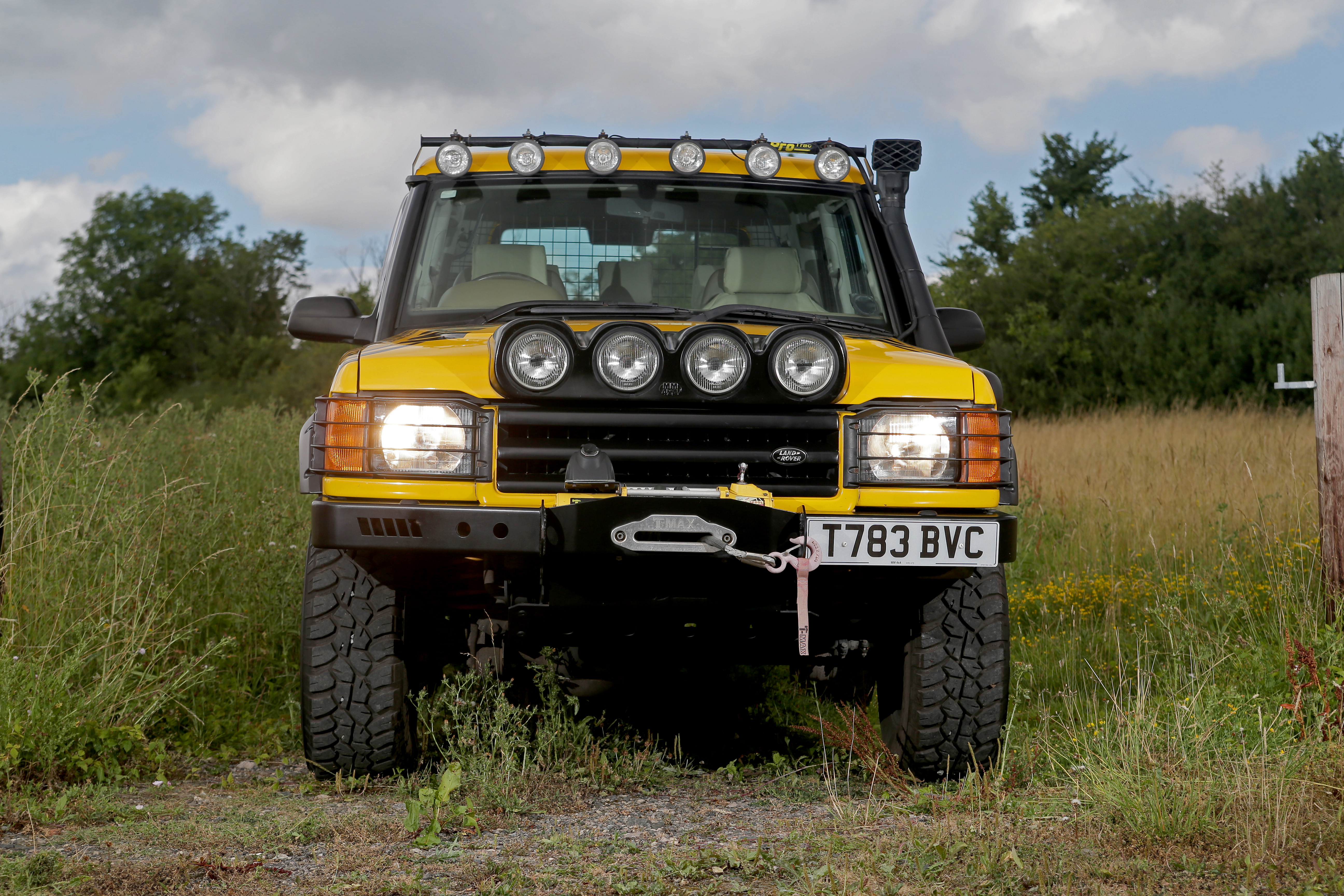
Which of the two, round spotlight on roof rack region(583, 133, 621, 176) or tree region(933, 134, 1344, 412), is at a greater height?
tree region(933, 134, 1344, 412)

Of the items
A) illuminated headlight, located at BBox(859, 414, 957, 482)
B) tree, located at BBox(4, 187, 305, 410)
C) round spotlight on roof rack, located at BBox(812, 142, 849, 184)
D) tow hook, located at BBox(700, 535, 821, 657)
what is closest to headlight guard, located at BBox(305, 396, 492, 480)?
tow hook, located at BBox(700, 535, 821, 657)

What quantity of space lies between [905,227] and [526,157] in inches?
59.4

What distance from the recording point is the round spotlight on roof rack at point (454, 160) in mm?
4449

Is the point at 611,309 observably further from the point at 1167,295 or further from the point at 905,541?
the point at 1167,295

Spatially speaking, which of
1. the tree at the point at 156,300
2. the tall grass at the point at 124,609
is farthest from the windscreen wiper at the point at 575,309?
the tree at the point at 156,300

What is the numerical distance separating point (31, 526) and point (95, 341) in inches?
2063

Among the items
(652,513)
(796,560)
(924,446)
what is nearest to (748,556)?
(796,560)

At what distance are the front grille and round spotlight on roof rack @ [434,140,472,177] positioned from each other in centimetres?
145

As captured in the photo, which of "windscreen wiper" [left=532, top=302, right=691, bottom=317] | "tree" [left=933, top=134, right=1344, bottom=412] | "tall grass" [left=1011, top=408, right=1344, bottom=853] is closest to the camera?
"tall grass" [left=1011, top=408, right=1344, bottom=853]

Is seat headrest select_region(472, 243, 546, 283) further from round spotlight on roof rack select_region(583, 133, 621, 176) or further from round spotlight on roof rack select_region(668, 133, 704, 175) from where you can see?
round spotlight on roof rack select_region(668, 133, 704, 175)

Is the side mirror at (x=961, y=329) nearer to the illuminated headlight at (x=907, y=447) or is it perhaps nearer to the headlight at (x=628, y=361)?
the illuminated headlight at (x=907, y=447)

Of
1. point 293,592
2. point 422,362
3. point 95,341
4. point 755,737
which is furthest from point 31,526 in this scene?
point 95,341

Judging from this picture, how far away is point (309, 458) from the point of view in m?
3.56

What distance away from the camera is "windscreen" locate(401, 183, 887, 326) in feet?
14.6
